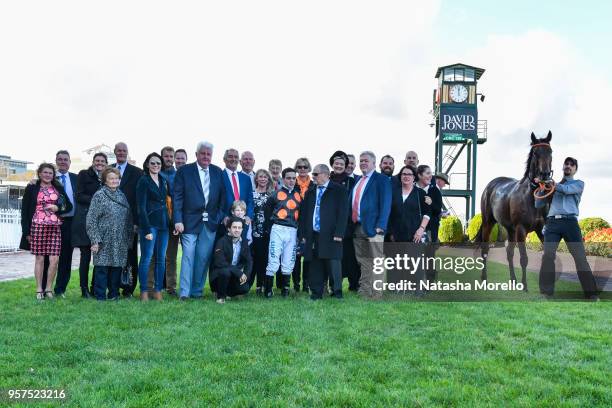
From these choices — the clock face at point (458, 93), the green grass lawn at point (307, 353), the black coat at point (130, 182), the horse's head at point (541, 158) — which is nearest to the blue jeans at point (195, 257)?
the green grass lawn at point (307, 353)

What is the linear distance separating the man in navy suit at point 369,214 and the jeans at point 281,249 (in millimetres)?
975

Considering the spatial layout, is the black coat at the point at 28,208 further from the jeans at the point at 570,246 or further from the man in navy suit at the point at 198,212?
the jeans at the point at 570,246

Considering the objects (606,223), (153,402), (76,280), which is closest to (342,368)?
(153,402)

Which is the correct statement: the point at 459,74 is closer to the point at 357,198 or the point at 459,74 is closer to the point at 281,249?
the point at 357,198

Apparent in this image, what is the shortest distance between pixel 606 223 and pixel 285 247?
14.2m

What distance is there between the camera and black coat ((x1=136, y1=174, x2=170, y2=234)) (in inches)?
282

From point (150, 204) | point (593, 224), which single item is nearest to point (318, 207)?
point (150, 204)

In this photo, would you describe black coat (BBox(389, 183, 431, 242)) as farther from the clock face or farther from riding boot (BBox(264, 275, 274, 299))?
the clock face

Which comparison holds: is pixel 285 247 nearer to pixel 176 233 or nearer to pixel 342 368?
pixel 176 233

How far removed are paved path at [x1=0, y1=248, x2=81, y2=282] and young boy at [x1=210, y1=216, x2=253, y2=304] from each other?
18.0 ft

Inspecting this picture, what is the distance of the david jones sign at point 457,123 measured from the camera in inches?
1380

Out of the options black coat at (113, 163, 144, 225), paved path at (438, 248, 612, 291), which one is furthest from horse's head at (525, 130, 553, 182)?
black coat at (113, 163, 144, 225)

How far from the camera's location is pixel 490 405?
336 centimetres

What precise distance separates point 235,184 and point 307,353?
3.83 metres
